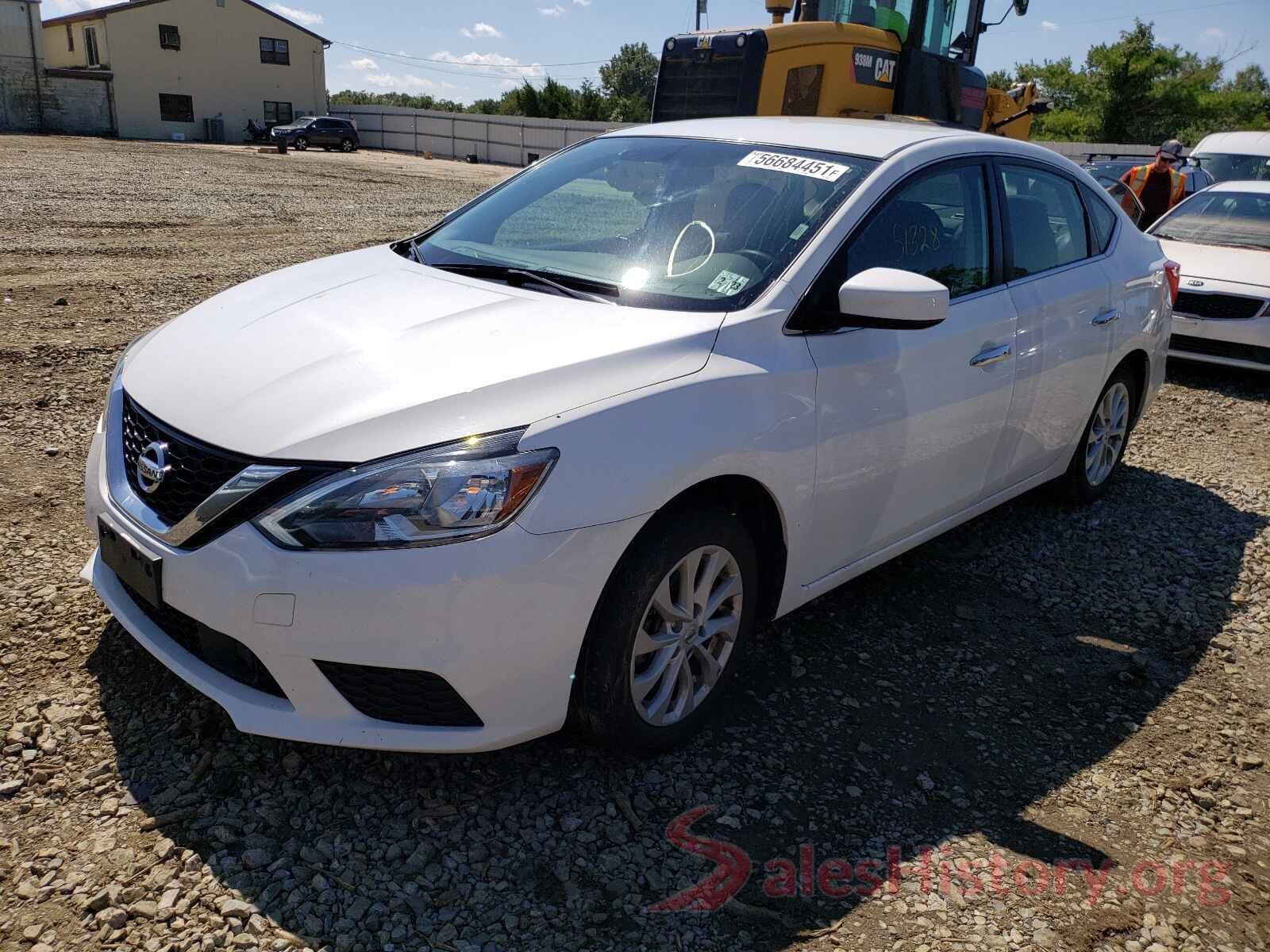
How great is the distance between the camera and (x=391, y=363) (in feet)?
8.70

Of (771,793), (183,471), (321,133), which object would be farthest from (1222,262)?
(321,133)

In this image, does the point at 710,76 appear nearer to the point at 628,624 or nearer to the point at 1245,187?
the point at 1245,187

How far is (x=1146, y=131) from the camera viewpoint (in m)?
44.5

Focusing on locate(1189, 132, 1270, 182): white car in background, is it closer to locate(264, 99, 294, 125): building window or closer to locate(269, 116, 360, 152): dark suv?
locate(269, 116, 360, 152): dark suv

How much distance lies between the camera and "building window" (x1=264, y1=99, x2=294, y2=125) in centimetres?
4950

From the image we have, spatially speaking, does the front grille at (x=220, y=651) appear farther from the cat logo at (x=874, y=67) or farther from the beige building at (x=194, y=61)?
the beige building at (x=194, y=61)

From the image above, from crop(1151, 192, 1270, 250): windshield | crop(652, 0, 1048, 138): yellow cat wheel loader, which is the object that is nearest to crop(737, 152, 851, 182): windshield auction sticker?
crop(652, 0, 1048, 138): yellow cat wheel loader

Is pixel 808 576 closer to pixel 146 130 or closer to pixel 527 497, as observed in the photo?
pixel 527 497

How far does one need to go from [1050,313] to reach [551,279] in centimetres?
213

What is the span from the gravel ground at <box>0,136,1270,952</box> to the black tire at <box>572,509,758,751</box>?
22 cm

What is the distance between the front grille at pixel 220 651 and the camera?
245cm

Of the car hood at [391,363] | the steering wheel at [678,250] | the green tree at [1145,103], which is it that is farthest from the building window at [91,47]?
the steering wheel at [678,250]

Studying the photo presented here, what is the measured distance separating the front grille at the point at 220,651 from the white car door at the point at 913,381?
1.64 meters

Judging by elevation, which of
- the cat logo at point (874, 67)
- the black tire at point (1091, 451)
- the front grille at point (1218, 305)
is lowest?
the black tire at point (1091, 451)
